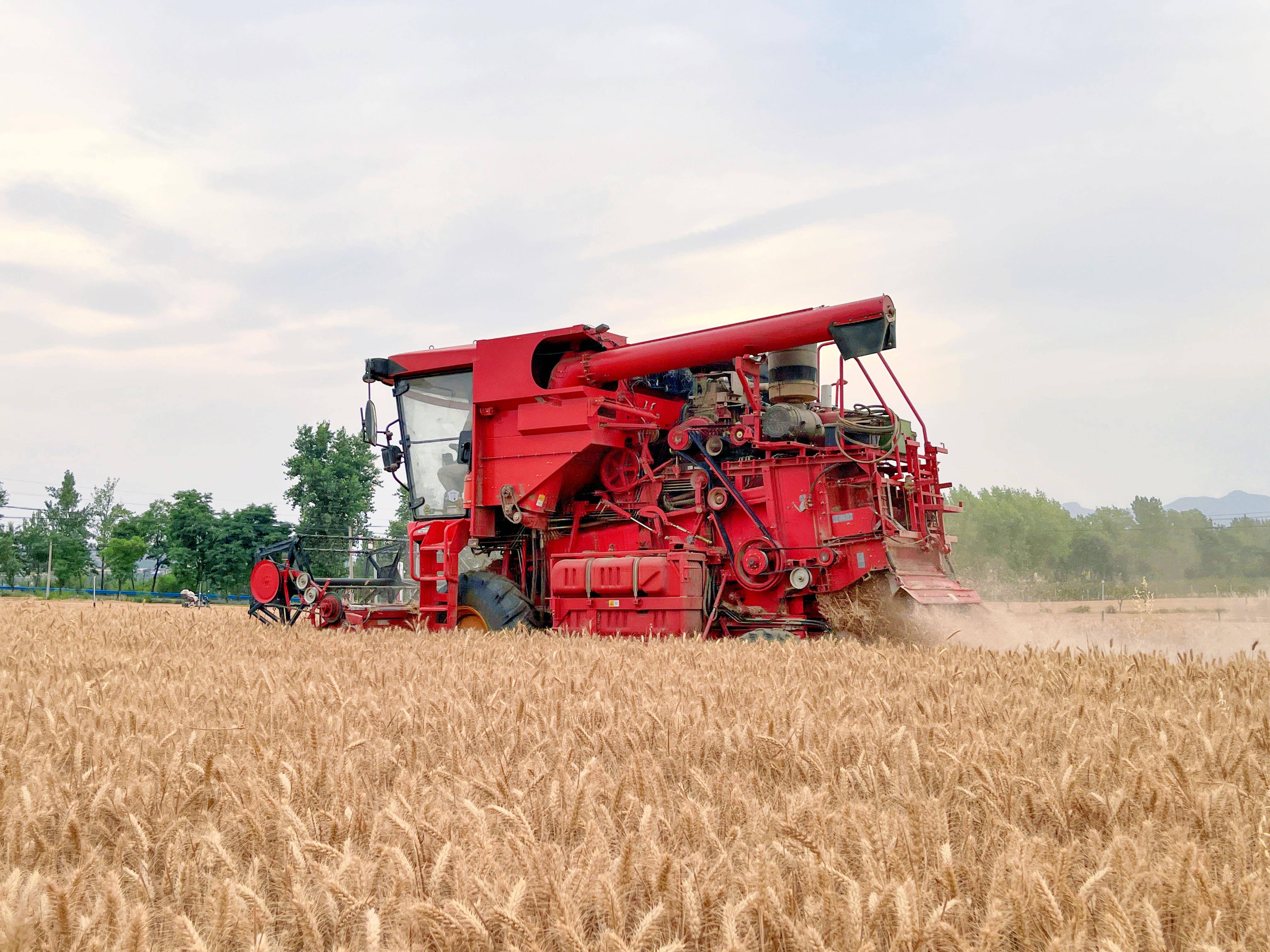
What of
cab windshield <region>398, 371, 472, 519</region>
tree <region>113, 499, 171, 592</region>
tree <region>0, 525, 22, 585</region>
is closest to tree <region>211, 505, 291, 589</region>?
tree <region>113, 499, 171, 592</region>

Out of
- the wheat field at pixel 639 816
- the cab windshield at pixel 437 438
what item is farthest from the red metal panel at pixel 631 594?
the wheat field at pixel 639 816

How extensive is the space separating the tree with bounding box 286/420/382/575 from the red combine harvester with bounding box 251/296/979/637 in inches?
1522

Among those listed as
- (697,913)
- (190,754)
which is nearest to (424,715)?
(190,754)

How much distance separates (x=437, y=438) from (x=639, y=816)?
30.4 feet

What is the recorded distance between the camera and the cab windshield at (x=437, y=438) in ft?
36.1

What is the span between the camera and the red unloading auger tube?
28.1ft

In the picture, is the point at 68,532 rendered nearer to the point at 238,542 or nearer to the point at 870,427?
the point at 238,542

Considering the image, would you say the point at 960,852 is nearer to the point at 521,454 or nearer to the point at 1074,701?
the point at 1074,701

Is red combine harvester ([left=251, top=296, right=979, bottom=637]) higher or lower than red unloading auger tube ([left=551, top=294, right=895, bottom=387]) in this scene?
lower

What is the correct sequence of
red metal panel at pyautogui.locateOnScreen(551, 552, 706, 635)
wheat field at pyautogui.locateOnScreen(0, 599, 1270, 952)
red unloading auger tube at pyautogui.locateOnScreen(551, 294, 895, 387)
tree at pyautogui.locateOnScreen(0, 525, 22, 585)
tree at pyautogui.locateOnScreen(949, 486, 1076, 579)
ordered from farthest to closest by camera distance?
tree at pyautogui.locateOnScreen(0, 525, 22, 585), tree at pyautogui.locateOnScreen(949, 486, 1076, 579), red metal panel at pyautogui.locateOnScreen(551, 552, 706, 635), red unloading auger tube at pyautogui.locateOnScreen(551, 294, 895, 387), wheat field at pyautogui.locateOnScreen(0, 599, 1270, 952)

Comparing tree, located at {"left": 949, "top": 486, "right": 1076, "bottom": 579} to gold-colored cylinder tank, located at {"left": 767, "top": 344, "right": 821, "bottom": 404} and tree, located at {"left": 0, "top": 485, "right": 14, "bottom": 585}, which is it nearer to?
gold-colored cylinder tank, located at {"left": 767, "top": 344, "right": 821, "bottom": 404}

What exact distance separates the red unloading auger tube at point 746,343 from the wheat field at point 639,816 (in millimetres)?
4351

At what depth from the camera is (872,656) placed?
20.0ft

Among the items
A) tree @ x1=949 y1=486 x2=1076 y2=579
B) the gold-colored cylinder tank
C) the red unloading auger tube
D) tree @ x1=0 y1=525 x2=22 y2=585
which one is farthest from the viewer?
tree @ x1=0 y1=525 x2=22 y2=585
